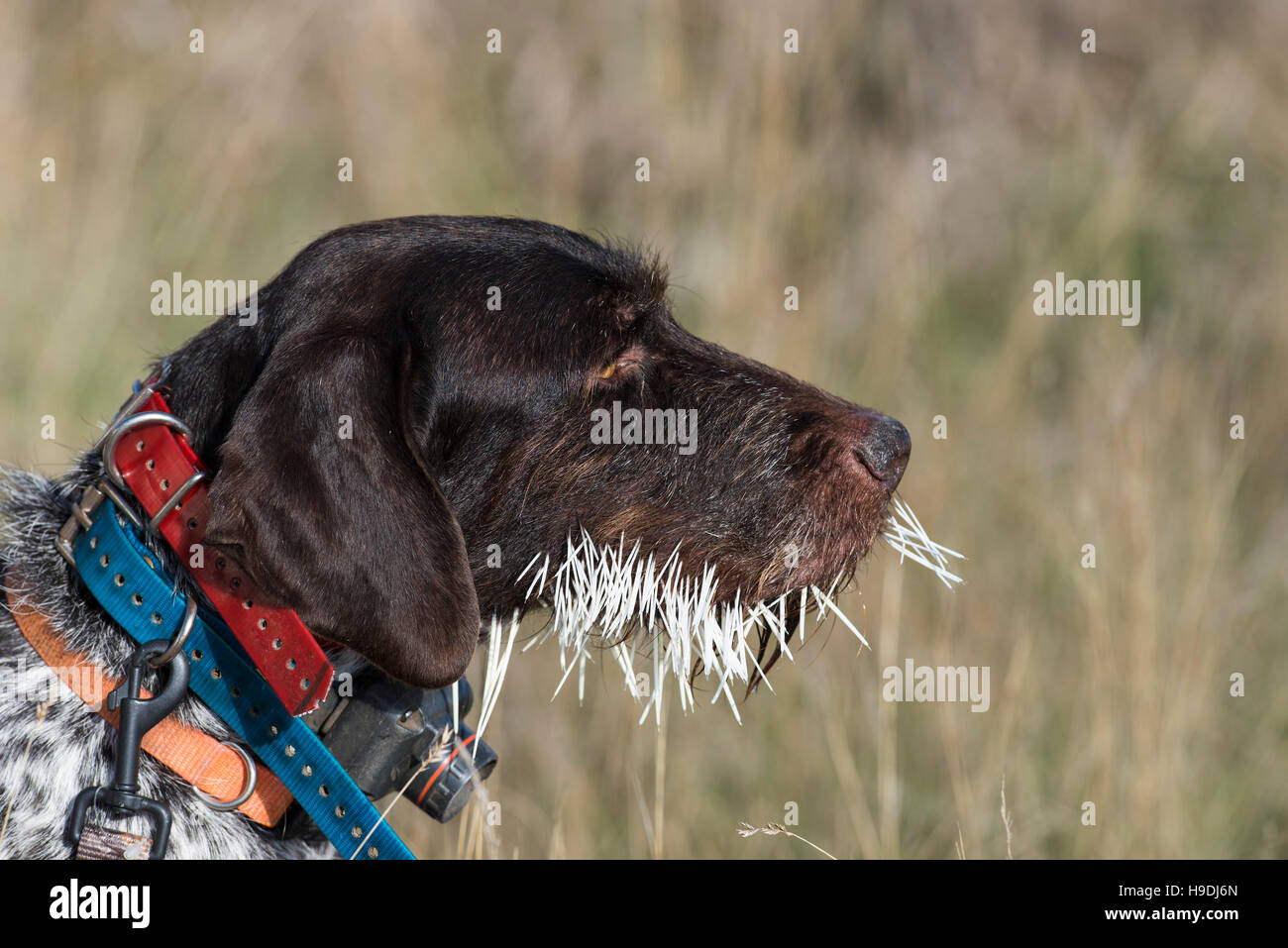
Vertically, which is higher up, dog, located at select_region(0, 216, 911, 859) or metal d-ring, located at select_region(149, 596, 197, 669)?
dog, located at select_region(0, 216, 911, 859)

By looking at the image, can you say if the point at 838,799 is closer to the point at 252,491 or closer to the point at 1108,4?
the point at 252,491

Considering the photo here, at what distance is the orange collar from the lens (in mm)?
2178

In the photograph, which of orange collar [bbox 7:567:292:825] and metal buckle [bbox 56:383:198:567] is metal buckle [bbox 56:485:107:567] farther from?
orange collar [bbox 7:567:292:825]

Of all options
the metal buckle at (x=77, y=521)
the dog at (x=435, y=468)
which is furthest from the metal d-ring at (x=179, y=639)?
the metal buckle at (x=77, y=521)

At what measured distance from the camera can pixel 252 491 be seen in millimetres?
2037

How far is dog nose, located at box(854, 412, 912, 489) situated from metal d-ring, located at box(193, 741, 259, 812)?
4.00 ft

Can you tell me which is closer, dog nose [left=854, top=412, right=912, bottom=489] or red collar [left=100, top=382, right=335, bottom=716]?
red collar [left=100, top=382, right=335, bottom=716]

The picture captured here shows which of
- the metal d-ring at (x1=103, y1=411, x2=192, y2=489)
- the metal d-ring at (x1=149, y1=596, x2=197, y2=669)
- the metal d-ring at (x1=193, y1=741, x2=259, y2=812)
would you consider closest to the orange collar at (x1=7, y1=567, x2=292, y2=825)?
the metal d-ring at (x1=193, y1=741, x2=259, y2=812)

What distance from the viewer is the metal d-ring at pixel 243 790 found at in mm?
2195

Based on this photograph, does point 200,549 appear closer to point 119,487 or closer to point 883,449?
point 119,487

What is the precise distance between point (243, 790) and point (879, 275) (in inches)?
162

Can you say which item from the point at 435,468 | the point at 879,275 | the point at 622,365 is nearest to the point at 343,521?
the point at 435,468

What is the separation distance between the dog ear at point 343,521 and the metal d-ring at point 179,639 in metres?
0.12
